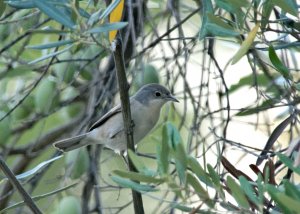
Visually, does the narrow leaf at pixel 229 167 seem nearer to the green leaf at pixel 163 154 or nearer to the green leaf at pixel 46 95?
the green leaf at pixel 163 154

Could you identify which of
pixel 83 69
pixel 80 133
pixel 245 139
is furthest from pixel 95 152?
pixel 245 139

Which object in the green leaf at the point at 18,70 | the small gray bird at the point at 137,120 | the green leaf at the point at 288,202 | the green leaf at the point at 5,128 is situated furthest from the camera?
the small gray bird at the point at 137,120

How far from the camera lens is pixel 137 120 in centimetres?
Result: 436

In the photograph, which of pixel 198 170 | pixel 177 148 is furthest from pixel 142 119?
pixel 177 148

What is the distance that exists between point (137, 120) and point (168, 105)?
272 mm

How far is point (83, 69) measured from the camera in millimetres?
3984

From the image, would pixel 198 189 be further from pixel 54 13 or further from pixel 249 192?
pixel 54 13

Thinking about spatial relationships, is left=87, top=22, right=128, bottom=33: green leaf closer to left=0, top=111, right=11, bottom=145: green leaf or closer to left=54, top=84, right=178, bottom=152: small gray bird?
left=0, top=111, right=11, bottom=145: green leaf

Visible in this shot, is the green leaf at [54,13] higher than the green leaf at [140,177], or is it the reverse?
the green leaf at [54,13]

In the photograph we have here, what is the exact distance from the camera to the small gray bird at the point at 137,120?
14.0 ft

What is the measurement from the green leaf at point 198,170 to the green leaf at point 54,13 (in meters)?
0.55

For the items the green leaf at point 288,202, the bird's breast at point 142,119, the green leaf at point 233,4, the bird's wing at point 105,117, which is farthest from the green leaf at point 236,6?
the bird's breast at point 142,119

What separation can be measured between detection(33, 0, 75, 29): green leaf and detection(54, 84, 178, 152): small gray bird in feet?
6.51

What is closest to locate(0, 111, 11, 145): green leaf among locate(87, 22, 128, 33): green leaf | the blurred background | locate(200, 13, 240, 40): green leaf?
the blurred background
